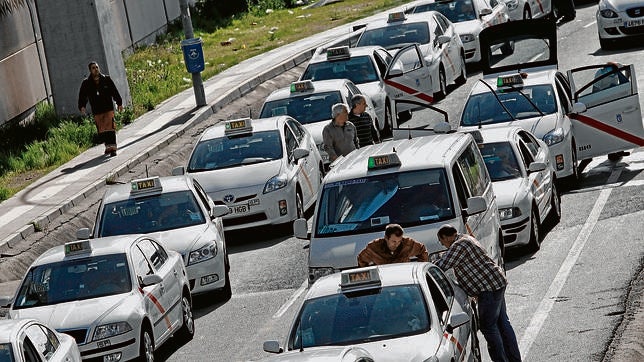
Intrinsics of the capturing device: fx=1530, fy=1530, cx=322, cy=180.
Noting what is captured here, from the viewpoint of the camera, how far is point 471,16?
125ft

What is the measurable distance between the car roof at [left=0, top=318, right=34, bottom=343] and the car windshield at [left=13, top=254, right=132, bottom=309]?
2736 millimetres

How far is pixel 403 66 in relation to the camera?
32.4m

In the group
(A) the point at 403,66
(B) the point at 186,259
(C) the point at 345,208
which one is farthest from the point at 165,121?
(C) the point at 345,208

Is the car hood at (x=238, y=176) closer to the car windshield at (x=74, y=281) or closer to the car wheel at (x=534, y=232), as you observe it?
the car wheel at (x=534, y=232)

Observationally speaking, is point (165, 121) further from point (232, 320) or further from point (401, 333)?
point (401, 333)

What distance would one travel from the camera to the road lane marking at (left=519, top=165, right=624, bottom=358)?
15999mm

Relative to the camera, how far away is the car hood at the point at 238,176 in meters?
23.4

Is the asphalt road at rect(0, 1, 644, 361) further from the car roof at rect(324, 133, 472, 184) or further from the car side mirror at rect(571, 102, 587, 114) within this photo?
the car roof at rect(324, 133, 472, 184)

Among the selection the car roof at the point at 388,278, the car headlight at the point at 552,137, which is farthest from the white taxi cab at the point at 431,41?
the car roof at the point at 388,278

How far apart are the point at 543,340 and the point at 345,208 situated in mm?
2666

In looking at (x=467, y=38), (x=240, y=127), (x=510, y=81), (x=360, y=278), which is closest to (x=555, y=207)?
(x=510, y=81)

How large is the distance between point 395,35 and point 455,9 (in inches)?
133

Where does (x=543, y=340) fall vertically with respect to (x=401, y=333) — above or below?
below

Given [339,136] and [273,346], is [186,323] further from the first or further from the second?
[273,346]
